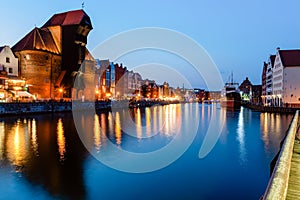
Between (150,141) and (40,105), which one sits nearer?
(150,141)

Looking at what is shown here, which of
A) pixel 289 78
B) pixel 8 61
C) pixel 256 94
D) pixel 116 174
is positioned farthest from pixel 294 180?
pixel 256 94

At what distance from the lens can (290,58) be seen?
65312 mm

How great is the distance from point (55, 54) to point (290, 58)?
58.9 meters

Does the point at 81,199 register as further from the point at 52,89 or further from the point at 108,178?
the point at 52,89

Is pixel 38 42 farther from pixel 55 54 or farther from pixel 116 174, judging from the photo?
pixel 116 174

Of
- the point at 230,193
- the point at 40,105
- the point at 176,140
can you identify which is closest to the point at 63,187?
the point at 230,193

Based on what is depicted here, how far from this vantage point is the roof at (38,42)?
54706mm

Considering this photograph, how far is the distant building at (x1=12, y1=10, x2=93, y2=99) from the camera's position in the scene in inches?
2140

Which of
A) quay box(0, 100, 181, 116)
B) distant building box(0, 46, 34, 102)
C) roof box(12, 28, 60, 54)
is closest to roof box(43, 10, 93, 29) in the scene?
roof box(12, 28, 60, 54)

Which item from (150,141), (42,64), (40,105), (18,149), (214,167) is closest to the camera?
(214,167)

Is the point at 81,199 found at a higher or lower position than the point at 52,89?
lower

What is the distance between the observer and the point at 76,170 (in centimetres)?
1202

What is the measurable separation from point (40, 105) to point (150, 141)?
3221 cm

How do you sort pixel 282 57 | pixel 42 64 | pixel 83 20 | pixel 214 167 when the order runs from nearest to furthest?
pixel 214 167 → pixel 42 64 → pixel 83 20 → pixel 282 57
